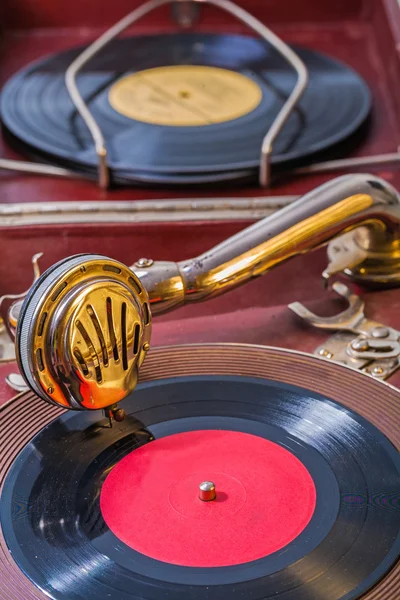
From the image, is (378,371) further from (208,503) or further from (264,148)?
(264,148)

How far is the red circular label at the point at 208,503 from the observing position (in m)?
0.87

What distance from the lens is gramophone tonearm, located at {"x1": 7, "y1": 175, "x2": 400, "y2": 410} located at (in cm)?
95

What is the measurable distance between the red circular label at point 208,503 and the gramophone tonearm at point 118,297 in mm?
82

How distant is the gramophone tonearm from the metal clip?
9 centimetres

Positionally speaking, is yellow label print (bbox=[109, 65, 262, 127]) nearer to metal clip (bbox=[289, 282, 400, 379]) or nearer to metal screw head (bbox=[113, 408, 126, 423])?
metal clip (bbox=[289, 282, 400, 379])

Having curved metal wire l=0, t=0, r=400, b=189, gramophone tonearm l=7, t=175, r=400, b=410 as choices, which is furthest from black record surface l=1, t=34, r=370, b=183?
gramophone tonearm l=7, t=175, r=400, b=410

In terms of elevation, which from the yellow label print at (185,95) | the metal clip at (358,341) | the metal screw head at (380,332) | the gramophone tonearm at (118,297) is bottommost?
the metal clip at (358,341)

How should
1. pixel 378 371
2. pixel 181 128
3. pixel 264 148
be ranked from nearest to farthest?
pixel 378 371 < pixel 264 148 < pixel 181 128

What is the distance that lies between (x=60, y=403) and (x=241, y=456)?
0.18m

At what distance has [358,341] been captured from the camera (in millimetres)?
1204

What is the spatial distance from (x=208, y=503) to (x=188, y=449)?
0.08 metres

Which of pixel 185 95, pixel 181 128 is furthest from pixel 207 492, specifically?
pixel 185 95

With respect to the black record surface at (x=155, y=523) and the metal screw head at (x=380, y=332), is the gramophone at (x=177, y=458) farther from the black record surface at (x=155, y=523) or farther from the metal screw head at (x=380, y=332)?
the metal screw head at (x=380, y=332)

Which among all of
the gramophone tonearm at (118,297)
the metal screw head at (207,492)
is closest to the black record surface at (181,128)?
the gramophone tonearm at (118,297)
